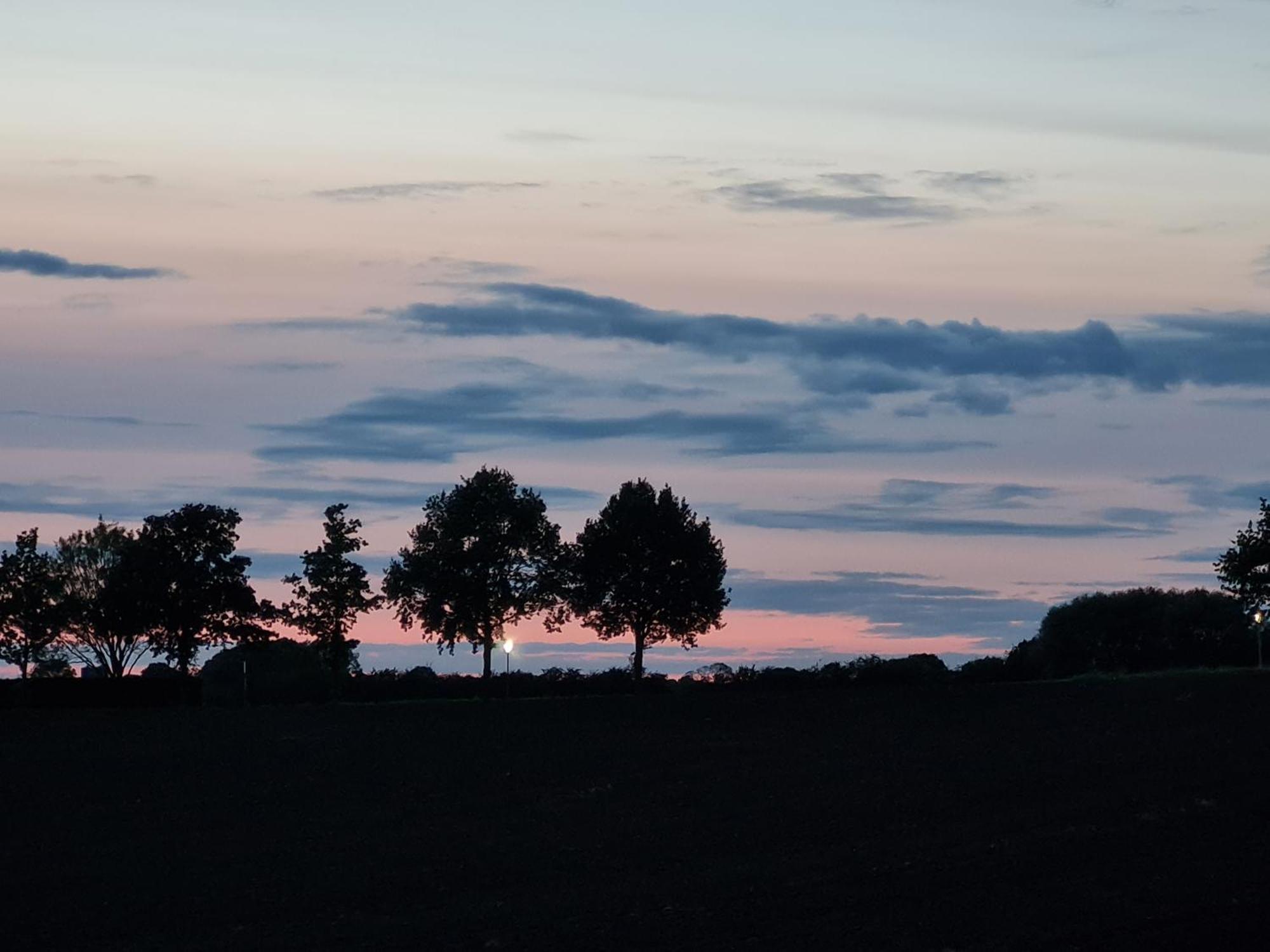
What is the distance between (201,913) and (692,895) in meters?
10.5

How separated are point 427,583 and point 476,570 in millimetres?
3067

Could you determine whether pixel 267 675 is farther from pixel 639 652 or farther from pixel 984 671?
pixel 984 671

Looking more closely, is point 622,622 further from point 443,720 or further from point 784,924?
point 784,924

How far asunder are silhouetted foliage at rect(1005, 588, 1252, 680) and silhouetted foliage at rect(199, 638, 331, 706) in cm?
4206

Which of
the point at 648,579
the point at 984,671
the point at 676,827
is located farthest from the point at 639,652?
the point at 676,827

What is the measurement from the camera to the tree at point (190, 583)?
321 ft

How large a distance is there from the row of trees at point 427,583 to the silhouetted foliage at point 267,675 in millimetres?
2042

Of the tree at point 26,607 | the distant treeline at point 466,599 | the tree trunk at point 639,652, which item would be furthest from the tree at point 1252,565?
the tree at point 26,607

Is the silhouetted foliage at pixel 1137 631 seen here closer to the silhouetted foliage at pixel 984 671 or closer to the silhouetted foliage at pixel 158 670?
the silhouetted foliage at pixel 984 671

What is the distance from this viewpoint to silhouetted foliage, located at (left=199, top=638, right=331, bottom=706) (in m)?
93.7

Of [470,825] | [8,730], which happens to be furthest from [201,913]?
[8,730]

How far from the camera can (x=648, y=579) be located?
10244 centimetres

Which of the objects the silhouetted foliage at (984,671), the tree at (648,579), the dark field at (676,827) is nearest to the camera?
the dark field at (676,827)

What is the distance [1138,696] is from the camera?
6050cm
